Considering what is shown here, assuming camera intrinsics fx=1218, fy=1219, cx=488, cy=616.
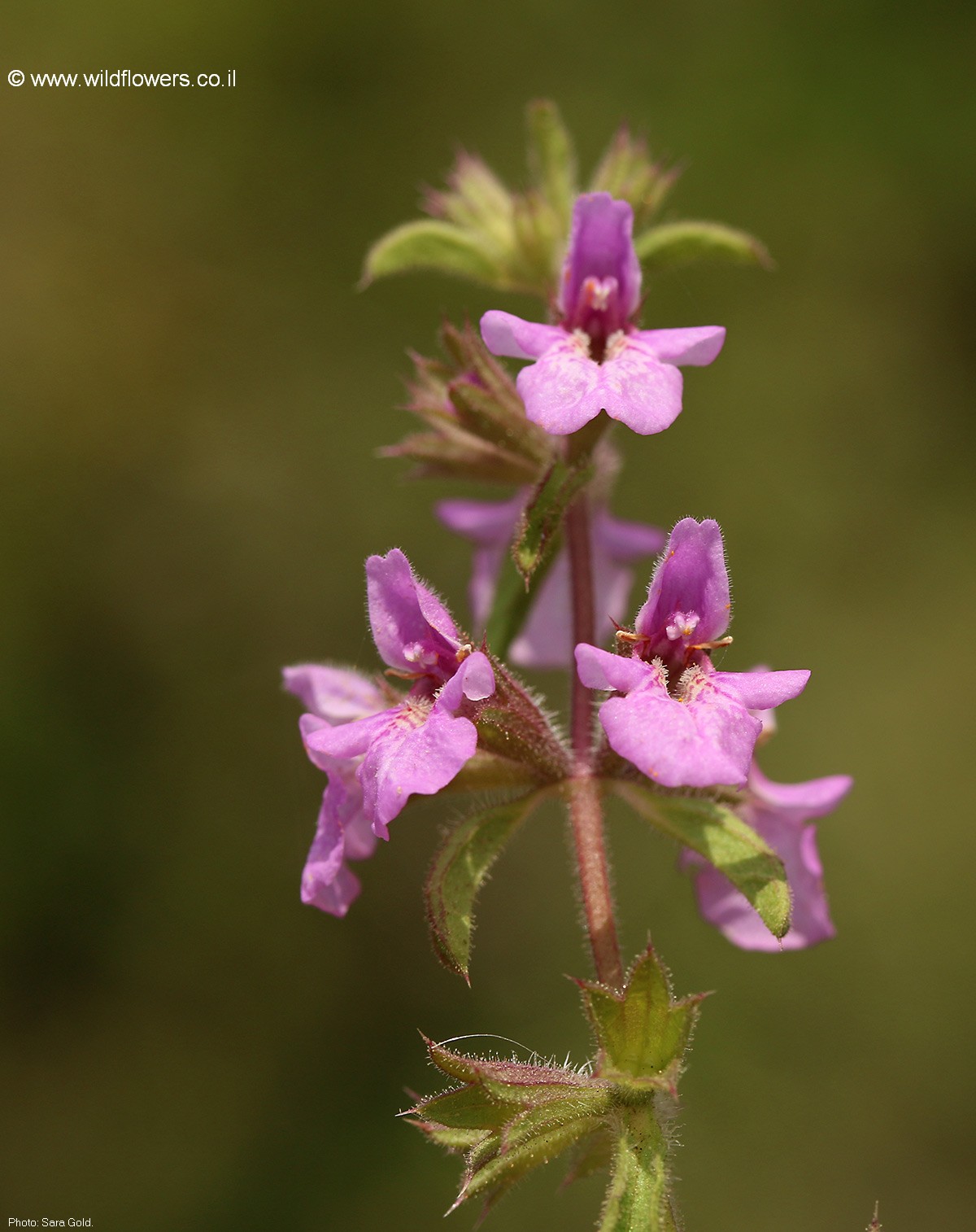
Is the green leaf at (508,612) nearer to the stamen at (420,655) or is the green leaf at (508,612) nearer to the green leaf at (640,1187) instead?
the stamen at (420,655)

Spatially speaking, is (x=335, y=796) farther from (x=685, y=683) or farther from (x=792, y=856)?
(x=792, y=856)

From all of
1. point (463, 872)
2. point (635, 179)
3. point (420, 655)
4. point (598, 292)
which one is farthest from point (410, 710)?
point (635, 179)

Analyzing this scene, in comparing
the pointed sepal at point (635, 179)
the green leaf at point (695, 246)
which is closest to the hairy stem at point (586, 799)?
the green leaf at point (695, 246)

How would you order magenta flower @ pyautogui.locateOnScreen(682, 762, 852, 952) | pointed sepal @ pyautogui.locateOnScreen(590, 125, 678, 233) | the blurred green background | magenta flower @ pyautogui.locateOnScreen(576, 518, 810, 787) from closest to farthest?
magenta flower @ pyautogui.locateOnScreen(576, 518, 810, 787), magenta flower @ pyautogui.locateOnScreen(682, 762, 852, 952), pointed sepal @ pyautogui.locateOnScreen(590, 125, 678, 233), the blurred green background

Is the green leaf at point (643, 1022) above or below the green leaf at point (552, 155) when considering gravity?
below

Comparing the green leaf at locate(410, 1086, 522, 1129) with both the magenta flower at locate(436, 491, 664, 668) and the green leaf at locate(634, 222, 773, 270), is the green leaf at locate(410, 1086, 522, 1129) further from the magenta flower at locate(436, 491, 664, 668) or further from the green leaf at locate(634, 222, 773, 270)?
the green leaf at locate(634, 222, 773, 270)

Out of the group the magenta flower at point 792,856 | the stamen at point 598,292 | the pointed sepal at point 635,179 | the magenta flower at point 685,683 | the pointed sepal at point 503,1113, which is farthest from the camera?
the pointed sepal at point 635,179

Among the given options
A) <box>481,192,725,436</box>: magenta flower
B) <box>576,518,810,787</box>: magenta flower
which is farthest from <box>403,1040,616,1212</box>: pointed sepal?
<box>481,192,725,436</box>: magenta flower

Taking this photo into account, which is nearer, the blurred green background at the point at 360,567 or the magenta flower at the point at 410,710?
the magenta flower at the point at 410,710
